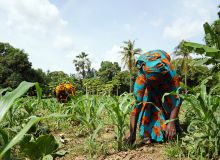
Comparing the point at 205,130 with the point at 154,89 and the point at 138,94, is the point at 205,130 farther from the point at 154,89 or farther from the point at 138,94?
the point at 154,89

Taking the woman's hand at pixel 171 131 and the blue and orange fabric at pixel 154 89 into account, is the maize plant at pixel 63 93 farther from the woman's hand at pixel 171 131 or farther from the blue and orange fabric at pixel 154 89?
the woman's hand at pixel 171 131

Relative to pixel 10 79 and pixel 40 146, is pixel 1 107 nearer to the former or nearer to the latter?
pixel 40 146

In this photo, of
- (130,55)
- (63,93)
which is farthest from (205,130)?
(130,55)

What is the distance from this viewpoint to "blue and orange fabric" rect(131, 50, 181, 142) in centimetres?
275

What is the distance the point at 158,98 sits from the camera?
124 inches

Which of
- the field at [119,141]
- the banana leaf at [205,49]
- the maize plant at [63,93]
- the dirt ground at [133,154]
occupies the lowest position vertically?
the dirt ground at [133,154]

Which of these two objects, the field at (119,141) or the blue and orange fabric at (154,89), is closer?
the field at (119,141)

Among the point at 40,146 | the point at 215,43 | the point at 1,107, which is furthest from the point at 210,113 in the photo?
the point at 1,107

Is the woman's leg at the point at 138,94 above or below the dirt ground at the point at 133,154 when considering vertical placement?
above

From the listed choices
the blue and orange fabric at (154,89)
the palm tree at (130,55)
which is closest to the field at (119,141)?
the blue and orange fabric at (154,89)

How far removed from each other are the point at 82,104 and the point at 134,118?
77 cm

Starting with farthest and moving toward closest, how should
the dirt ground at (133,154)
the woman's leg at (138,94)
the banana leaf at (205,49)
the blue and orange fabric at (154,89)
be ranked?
the woman's leg at (138,94) < the blue and orange fabric at (154,89) < the dirt ground at (133,154) < the banana leaf at (205,49)

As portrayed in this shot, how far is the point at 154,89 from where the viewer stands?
3102 millimetres

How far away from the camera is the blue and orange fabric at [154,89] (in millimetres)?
2746
